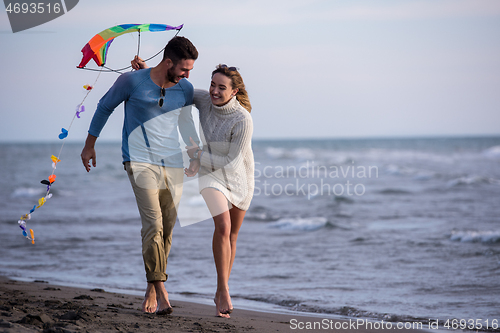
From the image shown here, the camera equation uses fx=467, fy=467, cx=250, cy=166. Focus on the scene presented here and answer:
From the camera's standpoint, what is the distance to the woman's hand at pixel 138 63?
11.7ft

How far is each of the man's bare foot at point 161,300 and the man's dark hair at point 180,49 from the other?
5.14ft

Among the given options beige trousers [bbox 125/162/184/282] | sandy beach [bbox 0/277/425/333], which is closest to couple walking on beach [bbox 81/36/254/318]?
beige trousers [bbox 125/162/184/282]

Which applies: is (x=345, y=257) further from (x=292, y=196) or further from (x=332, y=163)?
(x=332, y=163)

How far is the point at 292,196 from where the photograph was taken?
1326 centimetres

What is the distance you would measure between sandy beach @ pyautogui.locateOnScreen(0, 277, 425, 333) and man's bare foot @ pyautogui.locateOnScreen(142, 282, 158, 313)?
67 millimetres

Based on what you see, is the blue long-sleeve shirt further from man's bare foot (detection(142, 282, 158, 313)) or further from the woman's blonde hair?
man's bare foot (detection(142, 282, 158, 313))

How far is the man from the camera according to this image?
10.7 feet

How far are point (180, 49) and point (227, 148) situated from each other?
2.51 ft

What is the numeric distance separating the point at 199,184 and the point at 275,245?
3765mm

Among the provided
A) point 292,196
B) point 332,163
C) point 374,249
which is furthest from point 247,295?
point 332,163

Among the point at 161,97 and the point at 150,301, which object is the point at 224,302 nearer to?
the point at 150,301

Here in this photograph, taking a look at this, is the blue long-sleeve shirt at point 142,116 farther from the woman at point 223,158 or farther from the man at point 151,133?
the woman at point 223,158

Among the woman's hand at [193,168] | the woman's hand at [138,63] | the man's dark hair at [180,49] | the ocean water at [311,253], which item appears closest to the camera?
the man's dark hair at [180,49]

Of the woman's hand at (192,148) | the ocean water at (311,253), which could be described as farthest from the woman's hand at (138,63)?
the ocean water at (311,253)
